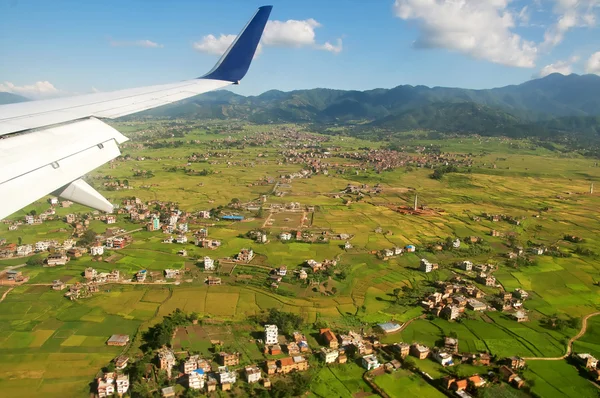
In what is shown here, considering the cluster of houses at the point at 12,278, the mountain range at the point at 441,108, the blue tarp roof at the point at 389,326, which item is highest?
the mountain range at the point at 441,108

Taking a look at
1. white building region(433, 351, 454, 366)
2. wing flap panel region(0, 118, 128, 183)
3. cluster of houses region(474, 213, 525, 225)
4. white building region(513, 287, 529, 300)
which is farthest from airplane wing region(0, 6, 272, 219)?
cluster of houses region(474, 213, 525, 225)

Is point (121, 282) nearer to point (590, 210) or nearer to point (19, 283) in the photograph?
point (19, 283)

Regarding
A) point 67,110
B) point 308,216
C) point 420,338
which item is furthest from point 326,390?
point 308,216

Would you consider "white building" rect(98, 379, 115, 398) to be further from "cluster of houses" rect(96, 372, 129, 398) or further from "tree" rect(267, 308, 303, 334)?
"tree" rect(267, 308, 303, 334)

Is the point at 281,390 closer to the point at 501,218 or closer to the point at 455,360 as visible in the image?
the point at 455,360

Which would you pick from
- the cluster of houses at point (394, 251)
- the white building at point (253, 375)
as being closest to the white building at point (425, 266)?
the cluster of houses at point (394, 251)

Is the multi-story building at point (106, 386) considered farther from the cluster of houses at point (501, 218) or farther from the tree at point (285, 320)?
the cluster of houses at point (501, 218)
